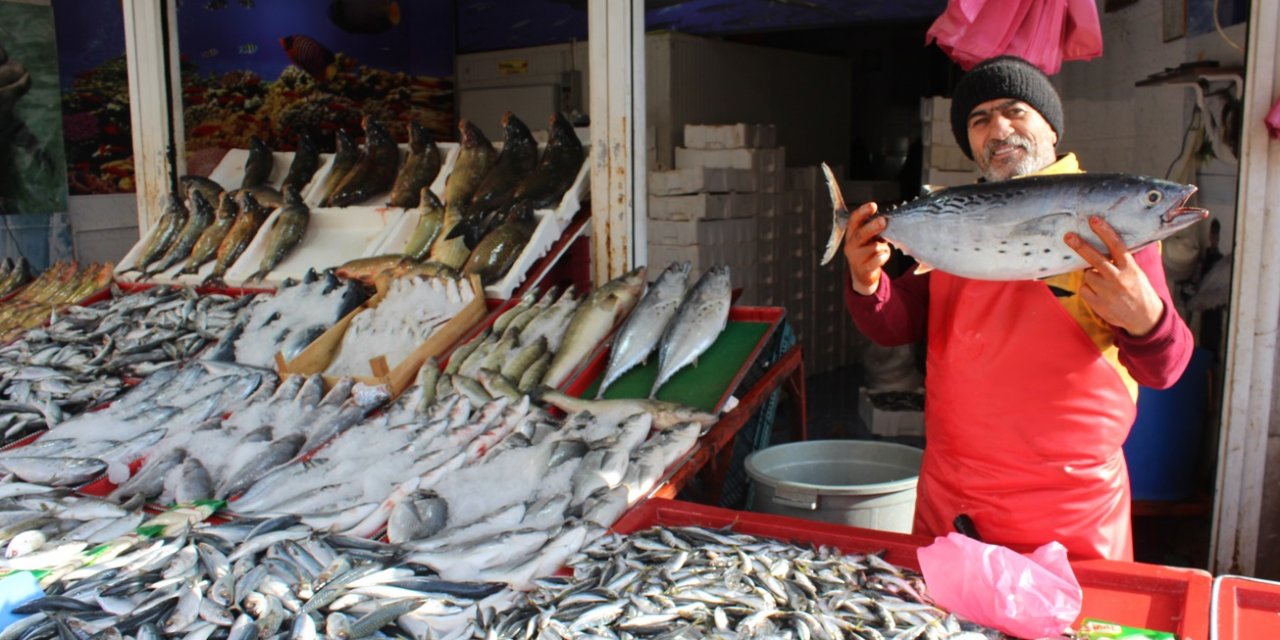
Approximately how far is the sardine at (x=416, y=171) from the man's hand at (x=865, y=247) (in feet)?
11.7

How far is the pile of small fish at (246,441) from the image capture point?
3158 millimetres

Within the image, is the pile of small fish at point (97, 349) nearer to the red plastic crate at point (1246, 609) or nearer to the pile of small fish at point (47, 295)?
the pile of small fish at point (47, 295)

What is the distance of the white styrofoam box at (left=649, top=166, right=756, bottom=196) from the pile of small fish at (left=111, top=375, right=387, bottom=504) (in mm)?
3935

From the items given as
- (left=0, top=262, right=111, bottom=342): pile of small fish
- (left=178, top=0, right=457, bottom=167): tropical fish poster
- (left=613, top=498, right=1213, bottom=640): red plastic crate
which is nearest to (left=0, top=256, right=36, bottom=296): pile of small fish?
(left=0, top=262, right=111, bottom=342): pile of small fish

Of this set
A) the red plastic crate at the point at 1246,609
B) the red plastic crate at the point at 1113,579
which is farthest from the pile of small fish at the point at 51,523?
the red plastic crate at the point at 1246,609

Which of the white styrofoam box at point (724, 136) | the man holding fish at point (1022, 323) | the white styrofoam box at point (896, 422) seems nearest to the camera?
the man holding fish at point (1022, 323)

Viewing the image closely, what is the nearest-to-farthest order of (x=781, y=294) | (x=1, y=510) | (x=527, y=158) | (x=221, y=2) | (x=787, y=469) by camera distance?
(x=1, y=510)
(x=787, y=469)
(x=527, y=158)
(x=781, y=294)
(x=221, y=2)

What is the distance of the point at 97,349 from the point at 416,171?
2.03 m

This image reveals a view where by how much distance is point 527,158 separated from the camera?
5.54 meters

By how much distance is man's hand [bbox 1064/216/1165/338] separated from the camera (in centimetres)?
188

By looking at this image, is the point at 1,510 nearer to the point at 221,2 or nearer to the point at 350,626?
the point at 350,626

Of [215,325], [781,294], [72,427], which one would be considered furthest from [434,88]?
[72,427]

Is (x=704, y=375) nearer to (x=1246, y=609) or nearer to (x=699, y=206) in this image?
(x=1246, y=609)

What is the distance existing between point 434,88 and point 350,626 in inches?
395
